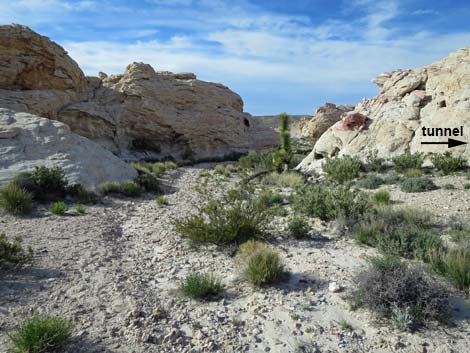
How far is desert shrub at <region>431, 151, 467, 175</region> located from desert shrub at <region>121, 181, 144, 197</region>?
32.6 ft

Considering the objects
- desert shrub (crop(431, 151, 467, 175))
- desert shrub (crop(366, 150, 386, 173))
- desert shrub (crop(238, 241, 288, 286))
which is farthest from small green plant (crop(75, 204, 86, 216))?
desert shrub (crop(431, 151, 467, 175))

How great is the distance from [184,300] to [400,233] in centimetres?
364

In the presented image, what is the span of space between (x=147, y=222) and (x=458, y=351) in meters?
6.69

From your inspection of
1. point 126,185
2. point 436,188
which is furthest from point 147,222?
point 436,188

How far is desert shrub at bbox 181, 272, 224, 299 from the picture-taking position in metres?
4.68

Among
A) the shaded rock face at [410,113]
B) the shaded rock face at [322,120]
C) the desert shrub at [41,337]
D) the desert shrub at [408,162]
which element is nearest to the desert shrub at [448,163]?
the desert shrub at [408,162]

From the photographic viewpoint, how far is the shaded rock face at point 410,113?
45.8ft

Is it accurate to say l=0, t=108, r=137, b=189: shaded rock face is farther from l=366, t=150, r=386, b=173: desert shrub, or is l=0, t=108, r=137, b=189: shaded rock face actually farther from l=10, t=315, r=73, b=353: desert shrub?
l=366, t=150, r=386, b=173: desert shrub

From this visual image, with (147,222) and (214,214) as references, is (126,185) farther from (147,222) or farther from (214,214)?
(214,214)

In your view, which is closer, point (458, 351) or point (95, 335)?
point (458, 351)

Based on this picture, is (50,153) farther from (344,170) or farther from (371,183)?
(371,183)

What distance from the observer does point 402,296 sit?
4.13 metres

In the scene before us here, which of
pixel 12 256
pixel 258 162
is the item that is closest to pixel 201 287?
pixel 12 256

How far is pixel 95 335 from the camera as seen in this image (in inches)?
151
